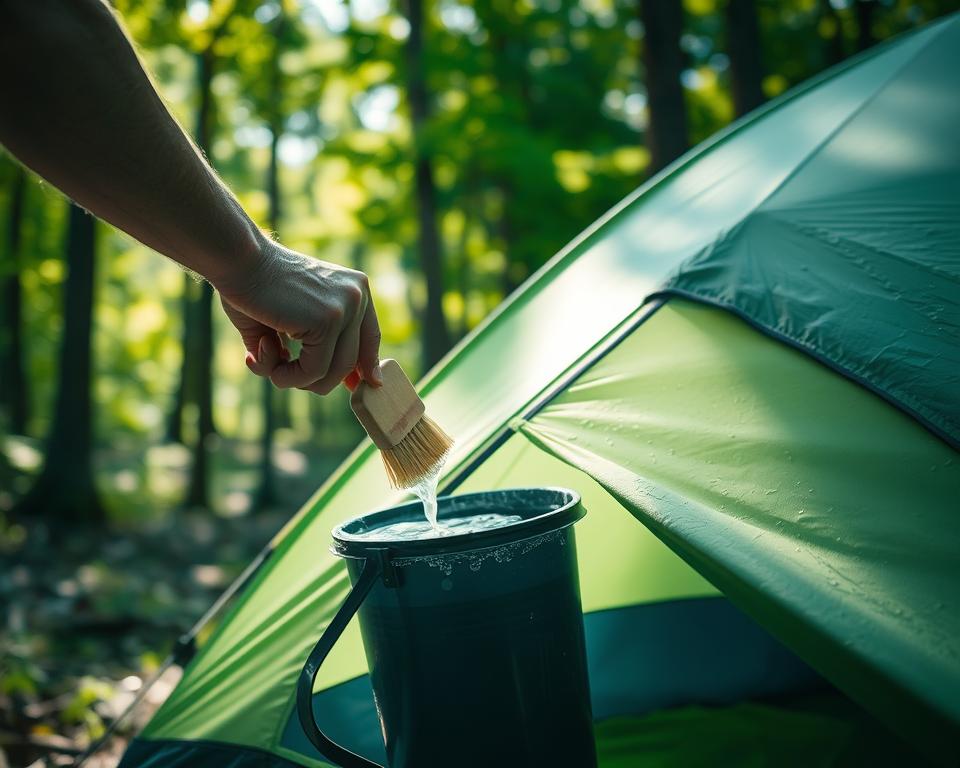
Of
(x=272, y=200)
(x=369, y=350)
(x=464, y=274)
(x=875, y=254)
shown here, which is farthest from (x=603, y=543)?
(x=464, y=274)

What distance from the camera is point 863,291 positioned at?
2008 millimetres

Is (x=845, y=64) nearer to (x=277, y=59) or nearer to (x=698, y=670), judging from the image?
(x=698, y=670)

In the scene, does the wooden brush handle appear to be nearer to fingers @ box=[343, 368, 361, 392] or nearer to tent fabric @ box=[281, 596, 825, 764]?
fingers @ box=[343, 368, 361, 392]

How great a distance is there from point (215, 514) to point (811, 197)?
8.89 m

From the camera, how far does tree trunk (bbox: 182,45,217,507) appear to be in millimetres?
9219

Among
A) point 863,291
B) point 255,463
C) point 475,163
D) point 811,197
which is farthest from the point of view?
point 255,463

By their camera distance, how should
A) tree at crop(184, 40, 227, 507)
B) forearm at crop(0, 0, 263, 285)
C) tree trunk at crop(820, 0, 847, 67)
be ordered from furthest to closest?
tree trunk at crop(820, 0, 847, 67) < tree at crop(184, 40, 227, 507) < forearm at crop(0, 0, 263, 285)

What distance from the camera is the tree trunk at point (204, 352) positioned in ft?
30.2

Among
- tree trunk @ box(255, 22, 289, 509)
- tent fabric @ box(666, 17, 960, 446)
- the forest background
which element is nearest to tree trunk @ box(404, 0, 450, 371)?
the forest background

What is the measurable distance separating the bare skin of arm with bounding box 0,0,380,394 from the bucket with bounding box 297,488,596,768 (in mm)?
421

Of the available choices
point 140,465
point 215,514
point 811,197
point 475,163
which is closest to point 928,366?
point 811,197

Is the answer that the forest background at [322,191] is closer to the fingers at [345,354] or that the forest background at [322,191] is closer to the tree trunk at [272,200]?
the tree trunk at [272,200]

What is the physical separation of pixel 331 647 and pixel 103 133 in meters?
0.98

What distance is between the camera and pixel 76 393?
809 centimetres
